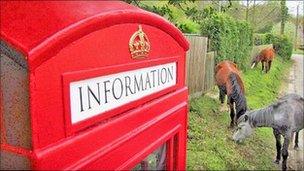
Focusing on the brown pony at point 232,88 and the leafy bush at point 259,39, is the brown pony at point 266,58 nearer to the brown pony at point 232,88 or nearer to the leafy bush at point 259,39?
the leafy bush at point 259,39

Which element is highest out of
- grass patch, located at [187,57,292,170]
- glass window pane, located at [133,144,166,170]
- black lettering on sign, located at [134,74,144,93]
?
black lettering on sign, located at [134,74,144,93]

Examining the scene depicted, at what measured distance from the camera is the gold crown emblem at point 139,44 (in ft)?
4.67

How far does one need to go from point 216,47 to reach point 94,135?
1123cm

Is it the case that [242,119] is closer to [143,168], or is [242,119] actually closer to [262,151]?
[262,151]

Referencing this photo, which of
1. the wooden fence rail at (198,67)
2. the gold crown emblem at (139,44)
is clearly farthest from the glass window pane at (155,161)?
the wooden fence rail at (198,67)

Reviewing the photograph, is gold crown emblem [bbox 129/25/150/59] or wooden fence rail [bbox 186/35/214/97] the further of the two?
wooden fence rail [bbox 186/35/214/97]

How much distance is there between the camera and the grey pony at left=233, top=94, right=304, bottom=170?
6.64 m

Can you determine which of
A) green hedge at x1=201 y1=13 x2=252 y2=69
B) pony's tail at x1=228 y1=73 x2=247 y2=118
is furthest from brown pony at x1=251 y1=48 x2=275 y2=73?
pony's tail at x1=228 y1=73 x2=247 y2=118

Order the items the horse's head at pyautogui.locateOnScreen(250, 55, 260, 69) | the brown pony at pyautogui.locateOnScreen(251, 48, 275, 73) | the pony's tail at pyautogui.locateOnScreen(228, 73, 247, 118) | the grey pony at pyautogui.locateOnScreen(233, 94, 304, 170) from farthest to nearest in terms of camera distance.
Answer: the horse's head at pyautogui.locateOnScreen(250, 55, 260, 69) → the brown pony at pyautogui.locateOnScreen(251, 48, 275, 73) → the pony's tail at pyautogui.locateOnScreen(228, 73, 247, 118) → the grey pony at pyautogui.locateOnScreen(233, 94, 304, 170)

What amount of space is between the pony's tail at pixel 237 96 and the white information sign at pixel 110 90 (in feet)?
21.0

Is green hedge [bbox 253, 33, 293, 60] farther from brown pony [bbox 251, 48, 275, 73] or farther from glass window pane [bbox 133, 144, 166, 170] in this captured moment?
glass window pane [bbox 133, 144, 166, 170]

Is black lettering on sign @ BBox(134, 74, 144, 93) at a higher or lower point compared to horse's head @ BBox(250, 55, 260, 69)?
higher

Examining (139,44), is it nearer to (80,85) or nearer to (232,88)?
(80,85)

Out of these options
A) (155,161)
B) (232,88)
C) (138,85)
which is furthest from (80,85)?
(232,88)
